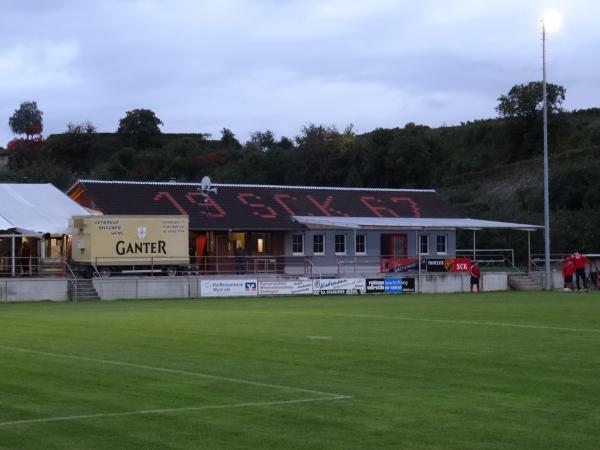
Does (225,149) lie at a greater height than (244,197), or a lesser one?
greater

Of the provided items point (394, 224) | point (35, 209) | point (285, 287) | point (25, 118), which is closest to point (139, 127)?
point (25, 118)

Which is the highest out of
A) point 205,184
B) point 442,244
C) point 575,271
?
point 205,184

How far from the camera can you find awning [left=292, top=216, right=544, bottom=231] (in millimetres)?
58438

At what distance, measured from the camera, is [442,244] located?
216ft

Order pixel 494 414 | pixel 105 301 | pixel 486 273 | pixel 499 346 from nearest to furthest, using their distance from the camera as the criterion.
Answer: pixel 494 414
pixel 499 346
pixel 105 301
pixel 486 273

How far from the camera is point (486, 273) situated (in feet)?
178

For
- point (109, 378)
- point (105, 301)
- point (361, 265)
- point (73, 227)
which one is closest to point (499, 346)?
point (109, 378)

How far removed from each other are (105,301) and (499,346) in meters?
26.5

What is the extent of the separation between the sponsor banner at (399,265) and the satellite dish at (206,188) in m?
11.1

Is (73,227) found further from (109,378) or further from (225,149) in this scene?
(225,149)

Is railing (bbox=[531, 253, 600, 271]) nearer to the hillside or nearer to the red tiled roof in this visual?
the red tiled roof

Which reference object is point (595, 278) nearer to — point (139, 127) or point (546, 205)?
point (546, 205)

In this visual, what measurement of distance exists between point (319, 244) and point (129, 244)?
14.8 meters

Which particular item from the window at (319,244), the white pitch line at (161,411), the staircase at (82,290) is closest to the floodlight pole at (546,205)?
the window at (319,244)
